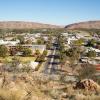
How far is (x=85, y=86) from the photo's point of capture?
8.12 metres

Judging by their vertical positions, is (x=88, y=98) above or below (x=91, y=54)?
above

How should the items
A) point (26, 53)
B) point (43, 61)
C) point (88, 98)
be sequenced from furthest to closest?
1. point (26, 53)
2. point (43, 61)
3. point (88, 98)

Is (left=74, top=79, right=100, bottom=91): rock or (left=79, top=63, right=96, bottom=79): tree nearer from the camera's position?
(left=74, top=79, right=100, bottom=91): rock

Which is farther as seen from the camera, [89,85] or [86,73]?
[86,73]

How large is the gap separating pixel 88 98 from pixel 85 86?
2.23 meters

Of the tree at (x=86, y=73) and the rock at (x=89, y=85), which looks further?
the tree at (x=86, y=73)

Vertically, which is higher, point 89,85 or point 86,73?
point 89,85

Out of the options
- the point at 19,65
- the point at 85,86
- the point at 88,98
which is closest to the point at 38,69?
the point at 19,65

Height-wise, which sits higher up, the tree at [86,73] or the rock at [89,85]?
the rock at [89,85]

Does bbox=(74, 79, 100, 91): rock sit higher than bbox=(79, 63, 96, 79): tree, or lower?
higher

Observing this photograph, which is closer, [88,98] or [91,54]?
[88,98]

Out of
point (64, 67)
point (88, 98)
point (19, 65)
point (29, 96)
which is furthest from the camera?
point (64, 67)

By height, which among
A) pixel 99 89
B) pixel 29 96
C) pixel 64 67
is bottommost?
pixel 64 67

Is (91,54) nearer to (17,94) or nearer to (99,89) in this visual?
(99,89)
